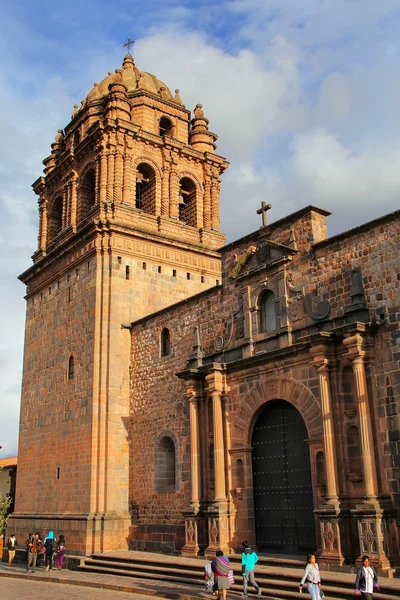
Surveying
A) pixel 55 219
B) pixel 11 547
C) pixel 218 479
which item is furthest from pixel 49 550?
pixel 55 219

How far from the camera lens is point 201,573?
14.9m

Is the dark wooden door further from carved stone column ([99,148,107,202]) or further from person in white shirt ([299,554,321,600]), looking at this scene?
carved stone column ([99,148,107,202])

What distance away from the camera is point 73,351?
22.9 m

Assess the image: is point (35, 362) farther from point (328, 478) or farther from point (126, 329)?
point (328, 478)

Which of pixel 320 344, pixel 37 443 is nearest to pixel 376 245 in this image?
pixel 320 344

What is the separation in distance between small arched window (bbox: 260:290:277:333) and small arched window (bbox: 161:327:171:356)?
4.66m

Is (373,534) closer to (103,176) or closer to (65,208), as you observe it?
(103,176)

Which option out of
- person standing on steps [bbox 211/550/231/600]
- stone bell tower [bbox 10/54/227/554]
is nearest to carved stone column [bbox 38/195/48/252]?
stone bell tower [bbox 10/54/227/554]

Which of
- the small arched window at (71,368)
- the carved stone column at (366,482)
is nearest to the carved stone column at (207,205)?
the small arched window at (71,368)

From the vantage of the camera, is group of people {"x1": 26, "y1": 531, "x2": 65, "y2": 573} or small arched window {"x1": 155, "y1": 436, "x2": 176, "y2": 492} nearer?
group of people {"x1": 26, "y1": 531, "x2": 65, "y2": 573}

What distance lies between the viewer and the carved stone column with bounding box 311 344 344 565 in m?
13.1

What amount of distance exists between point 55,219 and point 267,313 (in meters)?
14.2

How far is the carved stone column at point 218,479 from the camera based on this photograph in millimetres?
16062

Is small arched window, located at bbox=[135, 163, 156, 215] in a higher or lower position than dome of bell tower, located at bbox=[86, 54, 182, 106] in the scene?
lower
